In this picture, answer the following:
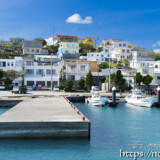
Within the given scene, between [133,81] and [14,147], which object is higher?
[133,81]

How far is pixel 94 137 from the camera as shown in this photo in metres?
25.0

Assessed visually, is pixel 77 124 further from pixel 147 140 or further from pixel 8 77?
pixel 8 77

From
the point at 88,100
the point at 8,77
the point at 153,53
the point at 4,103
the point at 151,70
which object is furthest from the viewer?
the point at 153,53

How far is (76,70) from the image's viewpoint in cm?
8069

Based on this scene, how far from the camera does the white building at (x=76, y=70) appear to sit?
3159 inches

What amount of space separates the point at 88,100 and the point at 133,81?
27.2 meters

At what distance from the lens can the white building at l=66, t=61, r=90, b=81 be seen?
263ft

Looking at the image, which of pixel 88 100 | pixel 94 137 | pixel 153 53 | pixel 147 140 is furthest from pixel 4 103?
pixel 153 53

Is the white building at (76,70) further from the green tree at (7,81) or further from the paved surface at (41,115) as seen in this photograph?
the paved surface at (41,115)

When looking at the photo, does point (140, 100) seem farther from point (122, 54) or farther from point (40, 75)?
point (122, 54)

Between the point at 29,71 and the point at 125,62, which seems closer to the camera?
the point at 29,71

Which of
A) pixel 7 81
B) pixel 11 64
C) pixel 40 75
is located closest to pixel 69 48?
pixel 40 75

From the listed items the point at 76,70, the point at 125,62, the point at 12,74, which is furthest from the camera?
the point at 125,62

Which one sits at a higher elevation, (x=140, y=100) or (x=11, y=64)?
(x=11, y=64)
